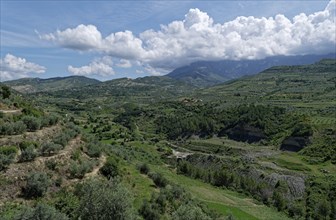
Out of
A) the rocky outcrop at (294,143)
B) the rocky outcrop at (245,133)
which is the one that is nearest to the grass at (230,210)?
the rocky outcrop at (294,143)

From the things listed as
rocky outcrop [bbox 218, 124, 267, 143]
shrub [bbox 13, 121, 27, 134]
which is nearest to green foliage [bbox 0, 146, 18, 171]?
A: shrub [bbox 13, 121, 27, 134]

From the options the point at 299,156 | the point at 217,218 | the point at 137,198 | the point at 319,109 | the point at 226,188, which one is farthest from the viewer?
the point at 319,109

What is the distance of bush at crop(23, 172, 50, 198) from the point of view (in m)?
37.5

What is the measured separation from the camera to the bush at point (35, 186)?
3747 cm

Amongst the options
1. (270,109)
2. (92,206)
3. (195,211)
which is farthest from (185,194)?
(270,109)

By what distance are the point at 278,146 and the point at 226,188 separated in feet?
212

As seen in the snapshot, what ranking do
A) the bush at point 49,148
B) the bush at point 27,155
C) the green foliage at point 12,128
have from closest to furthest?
the bush at point 27,155 → the green foliage at point 12,128 → the bush at point 49,148

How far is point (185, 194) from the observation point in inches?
2165

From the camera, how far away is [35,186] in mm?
37656

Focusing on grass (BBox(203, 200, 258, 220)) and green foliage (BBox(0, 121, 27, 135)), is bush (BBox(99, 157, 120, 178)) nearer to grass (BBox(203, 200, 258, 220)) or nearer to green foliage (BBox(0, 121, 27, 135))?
green foliage (BBox(0, 121, 27, 135))

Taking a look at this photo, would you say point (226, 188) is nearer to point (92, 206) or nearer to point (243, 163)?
point (243, 163)

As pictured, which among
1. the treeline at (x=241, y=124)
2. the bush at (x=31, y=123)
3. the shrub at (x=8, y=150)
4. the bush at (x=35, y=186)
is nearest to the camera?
the bush at (x=35, y=186)

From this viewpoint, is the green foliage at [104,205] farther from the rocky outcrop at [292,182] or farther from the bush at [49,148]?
the rocky outcrop at [292,182]

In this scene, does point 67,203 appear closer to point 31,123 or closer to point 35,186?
point 35,186
